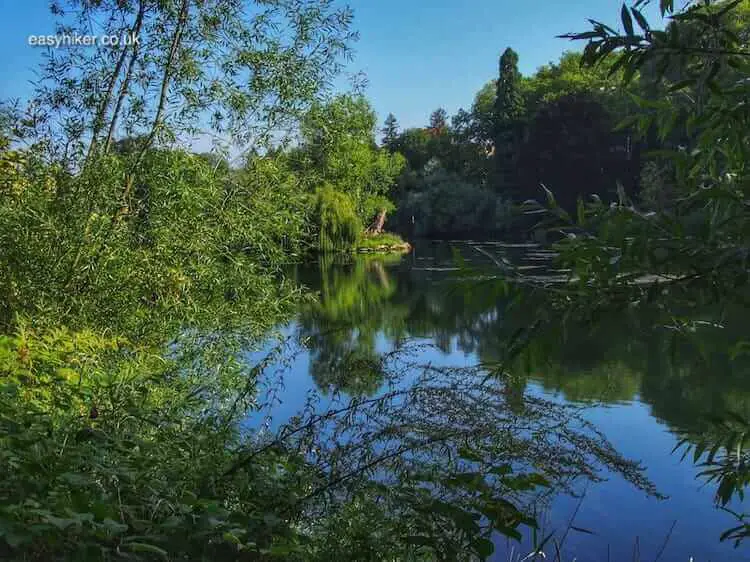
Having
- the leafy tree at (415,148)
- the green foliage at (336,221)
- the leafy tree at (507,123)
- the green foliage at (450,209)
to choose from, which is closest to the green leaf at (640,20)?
the green foliage at (336,221)

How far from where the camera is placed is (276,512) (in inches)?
90.4

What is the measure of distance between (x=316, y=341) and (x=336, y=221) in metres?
26.8

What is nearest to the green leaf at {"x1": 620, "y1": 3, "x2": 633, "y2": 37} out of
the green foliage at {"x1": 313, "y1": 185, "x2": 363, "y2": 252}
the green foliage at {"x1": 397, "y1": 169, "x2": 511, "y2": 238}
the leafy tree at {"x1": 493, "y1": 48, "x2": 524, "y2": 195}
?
the green foliage at {"x1": 313, "y1": 185, "x2": 363, "y2": 252}

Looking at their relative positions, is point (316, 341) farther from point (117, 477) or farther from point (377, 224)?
point (377, 224)

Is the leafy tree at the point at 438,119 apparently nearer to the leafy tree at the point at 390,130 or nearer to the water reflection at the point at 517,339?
the leafy tree at the point at 390,130

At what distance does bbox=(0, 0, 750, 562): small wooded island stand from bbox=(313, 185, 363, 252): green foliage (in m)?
21.4

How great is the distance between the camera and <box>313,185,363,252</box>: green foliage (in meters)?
30.7

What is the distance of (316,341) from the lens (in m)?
5.45

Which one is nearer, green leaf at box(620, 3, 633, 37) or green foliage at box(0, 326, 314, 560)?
green leaf at box(620, 3, 633, 37)

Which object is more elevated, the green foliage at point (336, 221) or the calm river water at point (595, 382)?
the green foliage at point (336, 221)

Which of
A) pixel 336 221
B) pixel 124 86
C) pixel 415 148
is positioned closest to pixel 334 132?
pixel 124 86

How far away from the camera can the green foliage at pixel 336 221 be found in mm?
30656

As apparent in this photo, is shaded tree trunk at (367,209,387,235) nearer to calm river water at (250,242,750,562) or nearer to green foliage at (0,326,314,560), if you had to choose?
calm river water at (250,242,750,562)

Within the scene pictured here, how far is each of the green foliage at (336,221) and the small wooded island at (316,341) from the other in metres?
21.4
